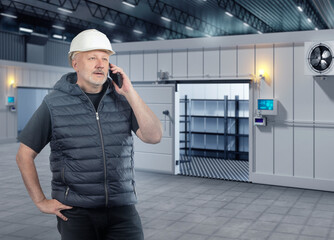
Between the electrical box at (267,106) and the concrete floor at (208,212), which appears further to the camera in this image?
the electrical box at (267,106)

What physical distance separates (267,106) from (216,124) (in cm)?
405

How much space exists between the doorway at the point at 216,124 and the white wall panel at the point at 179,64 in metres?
1.83

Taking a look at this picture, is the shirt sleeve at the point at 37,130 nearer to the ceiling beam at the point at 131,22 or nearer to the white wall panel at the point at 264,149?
the white wall panel at the point at 264,149

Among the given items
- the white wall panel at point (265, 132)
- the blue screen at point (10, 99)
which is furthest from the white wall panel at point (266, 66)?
the blue screen at point (10, 99)

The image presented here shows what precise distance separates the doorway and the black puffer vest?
29.9ft

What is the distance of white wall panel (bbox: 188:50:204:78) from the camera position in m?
9.41

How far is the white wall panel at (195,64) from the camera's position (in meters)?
9.41

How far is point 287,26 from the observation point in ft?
70.7

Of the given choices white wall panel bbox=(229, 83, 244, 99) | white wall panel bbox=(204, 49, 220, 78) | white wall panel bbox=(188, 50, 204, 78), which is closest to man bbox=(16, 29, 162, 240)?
white wall panel bbox=(204, 49, 220, 78)

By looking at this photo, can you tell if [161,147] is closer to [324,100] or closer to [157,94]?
[157,94]

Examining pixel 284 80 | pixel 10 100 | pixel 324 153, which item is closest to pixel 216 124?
pixel 284 80

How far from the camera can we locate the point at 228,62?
9.03 m

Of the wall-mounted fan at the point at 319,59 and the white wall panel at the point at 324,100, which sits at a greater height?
the wall-mounted fan at the point at 319,59

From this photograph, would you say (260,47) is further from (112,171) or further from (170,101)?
(112,171)
